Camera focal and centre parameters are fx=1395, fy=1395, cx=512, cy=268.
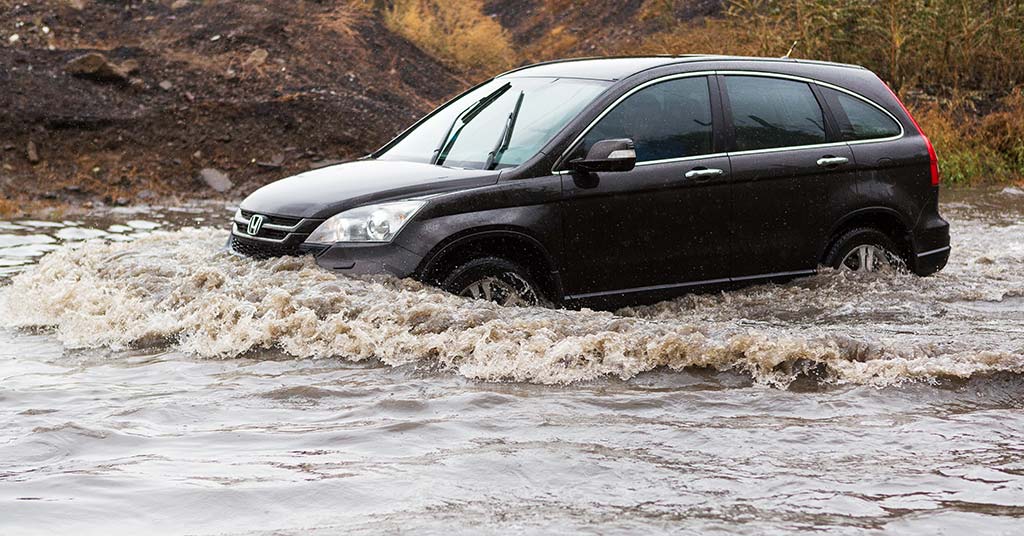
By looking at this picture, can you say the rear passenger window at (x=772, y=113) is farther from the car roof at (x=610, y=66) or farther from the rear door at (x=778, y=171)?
the car roof at (x=610, y=66)

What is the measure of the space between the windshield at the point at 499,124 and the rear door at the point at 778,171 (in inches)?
37.7

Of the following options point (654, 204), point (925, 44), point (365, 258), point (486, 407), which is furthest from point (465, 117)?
point (925, 44)

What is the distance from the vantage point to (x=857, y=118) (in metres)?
8.83

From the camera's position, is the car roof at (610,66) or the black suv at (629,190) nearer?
the black suv at (629,190)

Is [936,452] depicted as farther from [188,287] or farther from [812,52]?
[812,52]

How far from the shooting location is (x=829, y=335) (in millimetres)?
6930

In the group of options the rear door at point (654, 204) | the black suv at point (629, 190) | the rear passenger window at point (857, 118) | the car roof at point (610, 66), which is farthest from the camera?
the rear passenger window at point (857, 118)

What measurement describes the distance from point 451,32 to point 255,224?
2083 centimetres

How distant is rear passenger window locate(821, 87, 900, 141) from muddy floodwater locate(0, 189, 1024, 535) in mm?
933

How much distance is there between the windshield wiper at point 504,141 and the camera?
7730 millimetres

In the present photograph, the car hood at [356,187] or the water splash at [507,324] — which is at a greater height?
the car hood at [356,187]

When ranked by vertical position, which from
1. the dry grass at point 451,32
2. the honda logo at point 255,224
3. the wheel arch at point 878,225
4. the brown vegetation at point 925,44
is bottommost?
the wheel arch at point 878,225

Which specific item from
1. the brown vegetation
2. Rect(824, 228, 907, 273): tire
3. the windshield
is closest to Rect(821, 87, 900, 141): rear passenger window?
Rect(824, 228, 907, 273): tire

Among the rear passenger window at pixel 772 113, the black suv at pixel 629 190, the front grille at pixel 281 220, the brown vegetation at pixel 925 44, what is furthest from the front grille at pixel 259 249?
the brown vegetation at pixel 925 44
